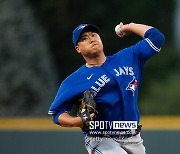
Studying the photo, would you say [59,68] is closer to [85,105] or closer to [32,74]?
[32,74]

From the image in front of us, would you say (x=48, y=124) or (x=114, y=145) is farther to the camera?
(x=48, y=124)

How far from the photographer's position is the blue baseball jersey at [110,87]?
24.5 ft

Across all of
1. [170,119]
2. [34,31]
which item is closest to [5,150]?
[170,119]

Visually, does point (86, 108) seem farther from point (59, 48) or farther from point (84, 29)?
point (59, 48)

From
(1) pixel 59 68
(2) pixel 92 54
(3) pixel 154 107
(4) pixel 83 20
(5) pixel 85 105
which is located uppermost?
(4) pixel 83 20

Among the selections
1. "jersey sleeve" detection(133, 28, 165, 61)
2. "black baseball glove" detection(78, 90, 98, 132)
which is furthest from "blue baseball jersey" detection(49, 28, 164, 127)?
"black baseball glove" detection(78, 90, 98, 132)

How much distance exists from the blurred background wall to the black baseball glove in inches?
305

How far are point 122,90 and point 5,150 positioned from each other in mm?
3701

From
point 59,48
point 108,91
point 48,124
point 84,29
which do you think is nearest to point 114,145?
point 108,91

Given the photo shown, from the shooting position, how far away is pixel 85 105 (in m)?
7.20

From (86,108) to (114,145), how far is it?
56cm

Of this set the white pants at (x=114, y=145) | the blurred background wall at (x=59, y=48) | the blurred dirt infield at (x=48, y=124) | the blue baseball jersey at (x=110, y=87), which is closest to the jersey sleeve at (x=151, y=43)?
the blue baseball jersey at (x=110, y=87)

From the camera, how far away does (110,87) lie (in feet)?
24.5

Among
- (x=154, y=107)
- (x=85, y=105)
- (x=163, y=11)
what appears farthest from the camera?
(x=163, y=11)
